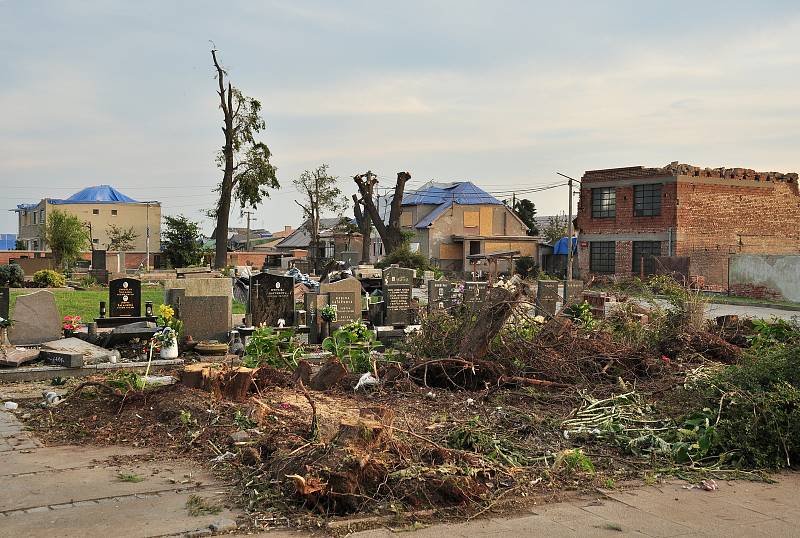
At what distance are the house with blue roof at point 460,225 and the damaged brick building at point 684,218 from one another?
1451cm

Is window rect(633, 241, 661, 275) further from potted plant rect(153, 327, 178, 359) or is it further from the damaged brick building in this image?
potted plant rect(153, 327, 178, 359)

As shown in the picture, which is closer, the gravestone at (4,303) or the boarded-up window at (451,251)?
the gravestone at (4,303)

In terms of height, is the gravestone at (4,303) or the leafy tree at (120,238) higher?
the leafy tree at (120,238)

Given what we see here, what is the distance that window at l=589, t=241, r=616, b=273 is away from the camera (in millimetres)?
44094

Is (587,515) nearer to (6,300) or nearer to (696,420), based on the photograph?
(696,420)

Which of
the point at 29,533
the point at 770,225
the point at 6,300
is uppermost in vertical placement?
the point at 770,225

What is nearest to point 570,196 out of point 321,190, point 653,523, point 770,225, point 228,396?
point 770,225

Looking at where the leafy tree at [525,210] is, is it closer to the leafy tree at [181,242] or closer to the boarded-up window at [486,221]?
the boarded-up window at [486,221]

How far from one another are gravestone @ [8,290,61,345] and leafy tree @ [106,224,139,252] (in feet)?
181

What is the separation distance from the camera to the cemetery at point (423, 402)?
6.18 metres

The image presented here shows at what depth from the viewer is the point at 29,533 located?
541 centimetres

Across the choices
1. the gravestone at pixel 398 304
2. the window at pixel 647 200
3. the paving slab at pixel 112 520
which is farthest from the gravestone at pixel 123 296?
the window at pixel 647 200

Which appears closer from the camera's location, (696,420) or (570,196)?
(696,420)

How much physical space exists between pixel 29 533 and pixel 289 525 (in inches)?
67.9
